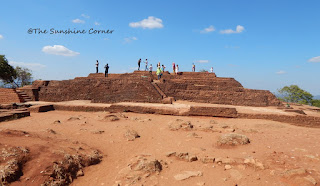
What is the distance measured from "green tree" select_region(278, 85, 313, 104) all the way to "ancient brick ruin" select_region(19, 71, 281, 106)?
1937cm

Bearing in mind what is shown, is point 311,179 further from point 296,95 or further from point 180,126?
point 296,95

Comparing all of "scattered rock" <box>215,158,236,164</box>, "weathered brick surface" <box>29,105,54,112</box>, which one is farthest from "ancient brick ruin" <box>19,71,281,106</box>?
"scattered rock" <box>215,158,236,164</box>

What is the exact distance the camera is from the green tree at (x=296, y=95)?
27.0 m

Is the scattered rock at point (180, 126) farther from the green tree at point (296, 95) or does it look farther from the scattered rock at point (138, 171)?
the green tree at point (296, 95)

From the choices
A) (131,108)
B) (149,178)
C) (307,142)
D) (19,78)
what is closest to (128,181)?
(149,178)

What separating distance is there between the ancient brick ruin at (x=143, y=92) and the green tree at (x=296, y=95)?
1937 centimetres

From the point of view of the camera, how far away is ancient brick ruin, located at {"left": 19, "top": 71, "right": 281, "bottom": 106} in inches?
463

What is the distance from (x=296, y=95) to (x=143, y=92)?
28.2 meters

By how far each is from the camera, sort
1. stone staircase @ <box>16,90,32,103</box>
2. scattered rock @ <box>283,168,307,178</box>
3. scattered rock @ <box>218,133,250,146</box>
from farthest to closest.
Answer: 1. stone staircase @ <box>16,90,32,103</box>
2. scattered rock @ <box>218,133,250,146</box>
3. scattered rock @ <box>283,168,307,178</box>

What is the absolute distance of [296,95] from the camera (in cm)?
2761

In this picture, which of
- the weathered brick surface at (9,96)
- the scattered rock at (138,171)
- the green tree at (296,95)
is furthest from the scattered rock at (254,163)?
the green tree at (296,95)

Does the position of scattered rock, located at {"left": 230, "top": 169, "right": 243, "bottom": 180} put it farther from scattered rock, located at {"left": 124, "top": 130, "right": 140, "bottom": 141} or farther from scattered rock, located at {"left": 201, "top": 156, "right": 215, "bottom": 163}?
scattered rock, located at {"left": 124, "top": 130, "right": 140, "bottom": 141}

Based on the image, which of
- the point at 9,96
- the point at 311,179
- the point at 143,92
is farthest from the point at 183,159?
the point at 9,96

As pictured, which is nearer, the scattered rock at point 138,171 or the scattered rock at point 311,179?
the scattered rock at point 311,179
